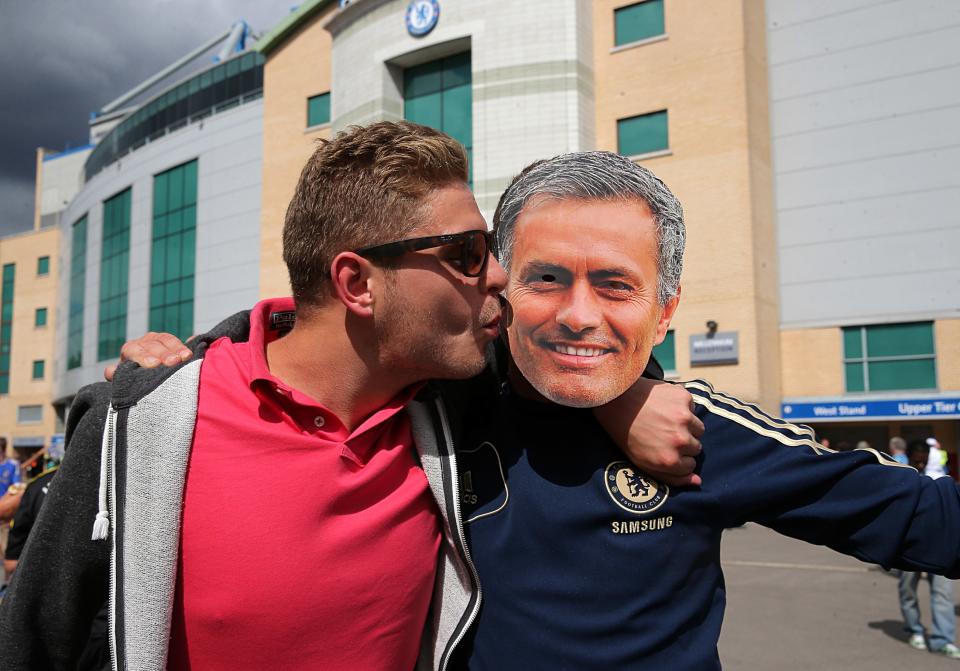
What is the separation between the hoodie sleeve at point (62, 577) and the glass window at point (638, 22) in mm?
22381

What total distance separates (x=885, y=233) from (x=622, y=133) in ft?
24.4

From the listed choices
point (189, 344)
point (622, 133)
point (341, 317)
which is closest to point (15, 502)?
point (189, 344)

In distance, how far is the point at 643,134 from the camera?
21.8m

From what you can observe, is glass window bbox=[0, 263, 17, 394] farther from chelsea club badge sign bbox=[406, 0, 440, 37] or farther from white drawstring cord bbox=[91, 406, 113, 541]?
white drawstring cord bbox=[91, 406, 113, 541]

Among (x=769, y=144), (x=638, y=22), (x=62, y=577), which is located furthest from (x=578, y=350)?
(x=638, y=22)

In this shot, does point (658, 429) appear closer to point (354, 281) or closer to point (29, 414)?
point (354, 281)

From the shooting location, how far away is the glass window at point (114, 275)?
3562 centimetres

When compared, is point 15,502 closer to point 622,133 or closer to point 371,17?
point 622,133

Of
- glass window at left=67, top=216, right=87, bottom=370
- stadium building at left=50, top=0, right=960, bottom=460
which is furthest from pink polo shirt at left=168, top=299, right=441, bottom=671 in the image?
glass window at left=67, top=216, right=87, bottom=370

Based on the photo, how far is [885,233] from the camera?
20750 millimetres

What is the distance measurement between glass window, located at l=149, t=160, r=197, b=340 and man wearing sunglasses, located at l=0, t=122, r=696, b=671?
31430 mm

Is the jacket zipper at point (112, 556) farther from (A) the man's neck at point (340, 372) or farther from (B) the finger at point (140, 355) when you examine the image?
(A) the man's neck at point (340, 372)

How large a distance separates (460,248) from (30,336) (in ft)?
173

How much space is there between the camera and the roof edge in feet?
90.4
